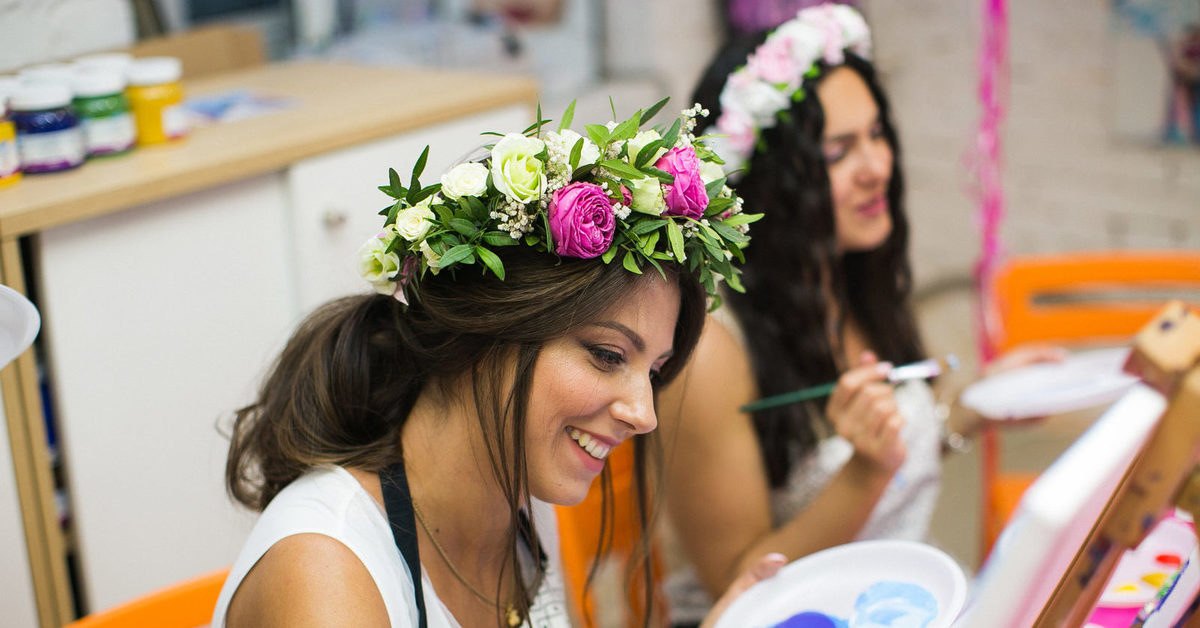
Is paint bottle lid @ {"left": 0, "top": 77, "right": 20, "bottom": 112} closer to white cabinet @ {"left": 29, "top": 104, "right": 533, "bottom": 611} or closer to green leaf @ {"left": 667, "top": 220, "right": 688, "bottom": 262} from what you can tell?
white cabinet @ {"left": 29, "top": 104, "right": 533, "bottom": 611}

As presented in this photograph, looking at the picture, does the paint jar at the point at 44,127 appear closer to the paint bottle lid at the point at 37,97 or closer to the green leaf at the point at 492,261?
the paint bottle lid at the point at 37,97

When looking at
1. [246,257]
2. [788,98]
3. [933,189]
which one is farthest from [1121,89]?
[246,257]

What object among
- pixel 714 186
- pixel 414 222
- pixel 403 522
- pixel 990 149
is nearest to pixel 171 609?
pixel 403 522

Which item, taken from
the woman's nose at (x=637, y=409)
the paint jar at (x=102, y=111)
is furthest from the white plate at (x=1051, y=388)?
the paint jar at (x=102, y=111)

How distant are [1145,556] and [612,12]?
207 centimetres

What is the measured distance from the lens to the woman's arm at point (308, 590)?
97 cm

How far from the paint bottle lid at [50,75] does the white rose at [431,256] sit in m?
0.83

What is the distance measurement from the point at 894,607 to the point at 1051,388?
0.68 metres

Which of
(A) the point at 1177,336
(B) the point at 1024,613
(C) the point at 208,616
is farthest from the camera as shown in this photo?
(C) the point at 208,616

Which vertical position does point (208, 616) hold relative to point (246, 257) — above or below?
below

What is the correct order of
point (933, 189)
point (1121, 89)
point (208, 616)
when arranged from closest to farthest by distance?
1. point (208, 616)
2. point (1121, 89)
3. point (933, 189)

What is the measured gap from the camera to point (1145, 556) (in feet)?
4.00

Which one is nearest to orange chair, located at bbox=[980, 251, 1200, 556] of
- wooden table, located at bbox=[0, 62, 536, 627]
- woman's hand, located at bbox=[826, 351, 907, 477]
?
woman's hand, located at bbox=[826, 351, 907, 477]

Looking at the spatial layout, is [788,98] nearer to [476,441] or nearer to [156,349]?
[476,441]
